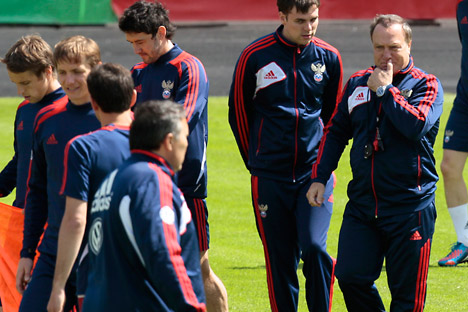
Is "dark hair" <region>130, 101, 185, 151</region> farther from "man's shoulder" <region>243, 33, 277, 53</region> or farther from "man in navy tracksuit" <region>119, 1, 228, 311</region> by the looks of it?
"man's shoulder" <region>243, 33, 277, 53</region>

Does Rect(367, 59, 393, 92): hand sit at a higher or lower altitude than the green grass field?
higher

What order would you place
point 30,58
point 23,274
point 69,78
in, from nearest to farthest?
point 69,78
point 23,274
point 30,58

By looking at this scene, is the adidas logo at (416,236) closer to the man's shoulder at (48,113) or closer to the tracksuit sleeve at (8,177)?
the man's shoulder at (48,113)

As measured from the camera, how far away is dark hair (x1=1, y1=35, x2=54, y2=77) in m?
5.24

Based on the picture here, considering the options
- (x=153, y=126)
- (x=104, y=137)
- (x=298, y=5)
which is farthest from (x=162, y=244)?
(x=298, y=5)

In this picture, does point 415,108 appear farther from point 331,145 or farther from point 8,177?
point 8,177

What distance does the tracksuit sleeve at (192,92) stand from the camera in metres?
5.91

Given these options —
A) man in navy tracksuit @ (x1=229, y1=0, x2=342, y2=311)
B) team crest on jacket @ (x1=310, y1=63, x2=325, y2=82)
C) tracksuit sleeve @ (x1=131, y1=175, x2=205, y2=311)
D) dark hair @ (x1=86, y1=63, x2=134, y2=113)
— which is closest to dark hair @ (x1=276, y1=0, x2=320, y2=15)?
man in navy tracksuit @ (x1=229, y1=0, x2=342, y2=311)

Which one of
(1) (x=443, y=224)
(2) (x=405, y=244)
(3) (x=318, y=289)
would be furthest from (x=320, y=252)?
(1) (x=443, y=224)

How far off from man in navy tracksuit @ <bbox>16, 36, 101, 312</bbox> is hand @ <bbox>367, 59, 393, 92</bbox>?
5.32 feet

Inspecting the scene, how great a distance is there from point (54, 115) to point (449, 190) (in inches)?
181

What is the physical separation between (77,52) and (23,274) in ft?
4.16

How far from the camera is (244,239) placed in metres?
9.27

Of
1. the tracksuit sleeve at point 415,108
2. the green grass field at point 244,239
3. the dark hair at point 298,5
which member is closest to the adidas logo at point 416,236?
the tracksuit sleeve at point 415,108
